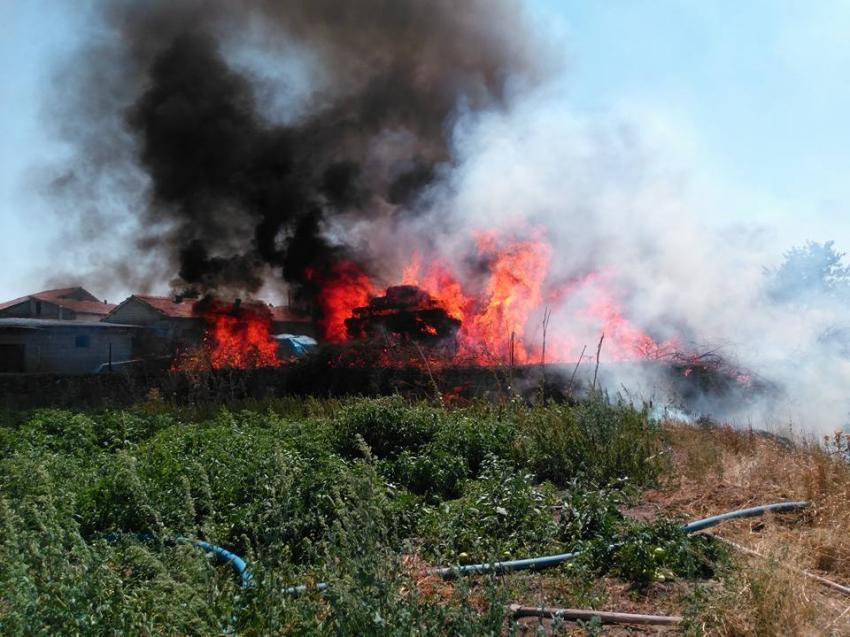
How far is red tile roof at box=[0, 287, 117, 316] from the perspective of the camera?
45438 mm

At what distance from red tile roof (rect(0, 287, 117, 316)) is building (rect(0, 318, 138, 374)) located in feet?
60.0

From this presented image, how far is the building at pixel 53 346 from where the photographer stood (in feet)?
89.8

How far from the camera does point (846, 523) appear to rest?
14.7ft

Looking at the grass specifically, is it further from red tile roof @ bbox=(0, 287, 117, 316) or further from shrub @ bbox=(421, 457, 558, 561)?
red tile roof @ bbox=(0, 287, 117, 316)

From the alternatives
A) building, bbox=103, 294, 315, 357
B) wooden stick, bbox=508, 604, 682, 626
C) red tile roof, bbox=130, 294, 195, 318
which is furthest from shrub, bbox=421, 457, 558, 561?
red tile roof, bbox=130, 294, 195, 318

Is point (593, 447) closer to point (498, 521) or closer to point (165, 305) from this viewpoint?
point (498, 521)

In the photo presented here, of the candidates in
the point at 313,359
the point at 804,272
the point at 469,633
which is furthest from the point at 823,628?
the point at 804,272

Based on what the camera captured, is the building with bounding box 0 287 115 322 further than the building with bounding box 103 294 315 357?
Yes

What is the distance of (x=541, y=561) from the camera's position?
416 centimetres

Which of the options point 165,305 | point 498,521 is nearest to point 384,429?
point 498,521

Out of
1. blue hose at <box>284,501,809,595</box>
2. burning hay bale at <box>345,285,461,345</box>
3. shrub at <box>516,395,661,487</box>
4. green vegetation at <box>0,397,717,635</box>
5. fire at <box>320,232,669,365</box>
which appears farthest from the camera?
burning hay bale at <box>345,285,461,345</box>

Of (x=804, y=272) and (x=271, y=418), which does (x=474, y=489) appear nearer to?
(x=271, y=418)

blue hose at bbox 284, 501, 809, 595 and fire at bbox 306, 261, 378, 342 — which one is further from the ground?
fire at bbox 306, 261, 378, 342

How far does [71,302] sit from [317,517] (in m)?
49.3
